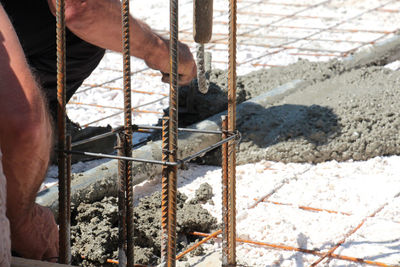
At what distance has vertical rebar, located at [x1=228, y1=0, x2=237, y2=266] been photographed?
6.16 feet

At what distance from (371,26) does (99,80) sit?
2891 millimetres

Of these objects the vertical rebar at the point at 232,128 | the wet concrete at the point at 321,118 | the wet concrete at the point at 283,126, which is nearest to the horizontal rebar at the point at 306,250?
the wet concrete at the point at 283,126

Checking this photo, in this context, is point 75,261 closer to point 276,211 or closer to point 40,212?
point 40,212

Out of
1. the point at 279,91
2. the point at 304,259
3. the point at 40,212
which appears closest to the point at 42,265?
the point at 40,212

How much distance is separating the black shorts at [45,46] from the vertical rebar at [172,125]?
1234 millimetres

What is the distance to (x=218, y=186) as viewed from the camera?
3.01 meters

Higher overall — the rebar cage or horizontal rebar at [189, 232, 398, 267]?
the rebar cage

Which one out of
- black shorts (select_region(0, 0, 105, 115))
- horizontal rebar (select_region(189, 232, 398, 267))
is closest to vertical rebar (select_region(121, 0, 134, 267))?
horizontal rebar (select_region(189, 232, 398, 267))

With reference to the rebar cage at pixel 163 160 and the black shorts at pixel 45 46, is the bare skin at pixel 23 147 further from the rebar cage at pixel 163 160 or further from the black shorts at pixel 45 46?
the black shorts at pixel 45 46

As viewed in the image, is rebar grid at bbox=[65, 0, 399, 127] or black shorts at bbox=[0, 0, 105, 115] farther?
rebar grid at bbox=[65, 0, 399, 127]

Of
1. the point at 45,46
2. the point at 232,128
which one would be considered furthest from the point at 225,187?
the point at 45,46

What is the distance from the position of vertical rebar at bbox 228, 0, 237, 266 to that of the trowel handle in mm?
103

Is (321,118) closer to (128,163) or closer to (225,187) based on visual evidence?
(225,187)

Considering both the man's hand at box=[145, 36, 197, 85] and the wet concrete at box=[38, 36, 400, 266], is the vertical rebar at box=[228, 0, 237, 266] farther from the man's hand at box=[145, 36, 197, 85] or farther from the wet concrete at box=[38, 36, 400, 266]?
the man's hand at box=[145, 36, 197, 85]
